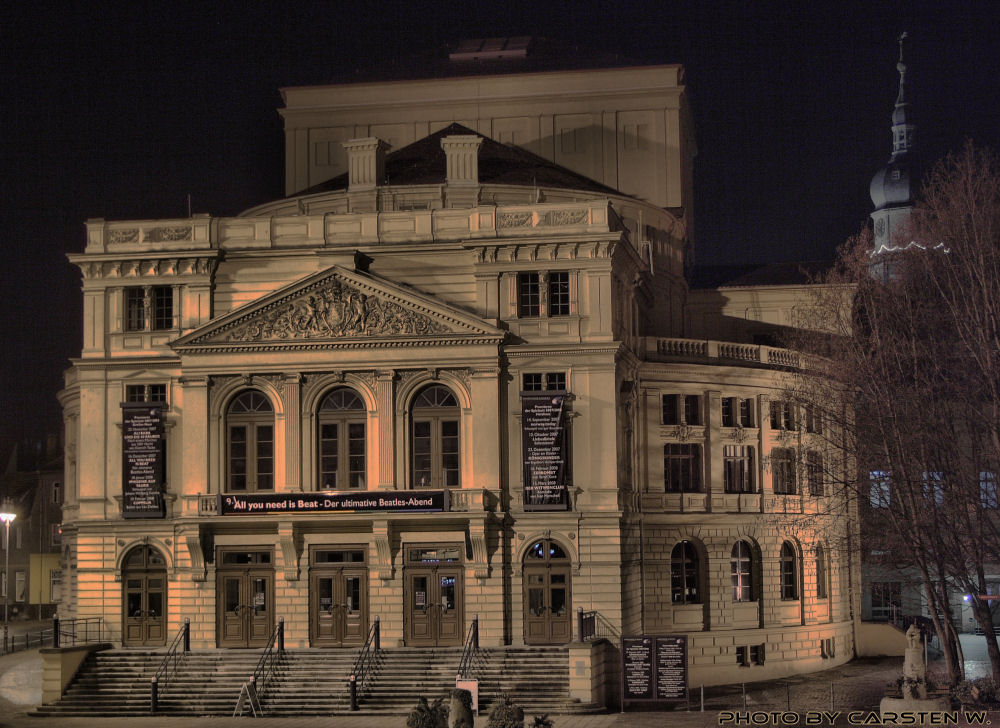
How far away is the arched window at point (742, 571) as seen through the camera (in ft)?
181

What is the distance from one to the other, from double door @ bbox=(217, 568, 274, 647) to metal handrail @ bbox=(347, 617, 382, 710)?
11.4ft

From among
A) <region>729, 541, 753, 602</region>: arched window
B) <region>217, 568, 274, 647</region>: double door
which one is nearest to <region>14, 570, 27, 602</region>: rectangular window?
<region>217, 568, 274, 647</region>: double door

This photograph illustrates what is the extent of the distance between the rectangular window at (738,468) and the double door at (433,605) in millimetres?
11945

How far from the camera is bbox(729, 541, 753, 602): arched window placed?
55.1 m

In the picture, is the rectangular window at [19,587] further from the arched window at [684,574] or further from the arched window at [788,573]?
the arched window at [788,573]

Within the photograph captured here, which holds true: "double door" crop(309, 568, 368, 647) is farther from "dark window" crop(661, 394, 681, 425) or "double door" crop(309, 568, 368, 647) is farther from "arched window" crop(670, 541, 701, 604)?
"dark window" crop(661, 394, 681, 425)

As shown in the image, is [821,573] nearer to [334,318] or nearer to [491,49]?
[334,318]

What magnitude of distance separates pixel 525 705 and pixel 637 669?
3.31 metres

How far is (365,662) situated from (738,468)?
16.4 m

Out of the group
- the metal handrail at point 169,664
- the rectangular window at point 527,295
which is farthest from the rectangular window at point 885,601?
the metal handrail at point 169,664

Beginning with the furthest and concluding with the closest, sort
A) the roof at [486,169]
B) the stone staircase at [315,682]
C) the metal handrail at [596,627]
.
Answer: the roof at [486,169] < the metal handrail at [596,627] < the stone staircase at [315,682]

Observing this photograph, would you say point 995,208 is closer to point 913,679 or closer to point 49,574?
point 913,679

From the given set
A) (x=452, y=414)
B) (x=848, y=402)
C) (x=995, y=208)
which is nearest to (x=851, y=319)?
(x=848, y=402)

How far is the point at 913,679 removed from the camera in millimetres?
38625
